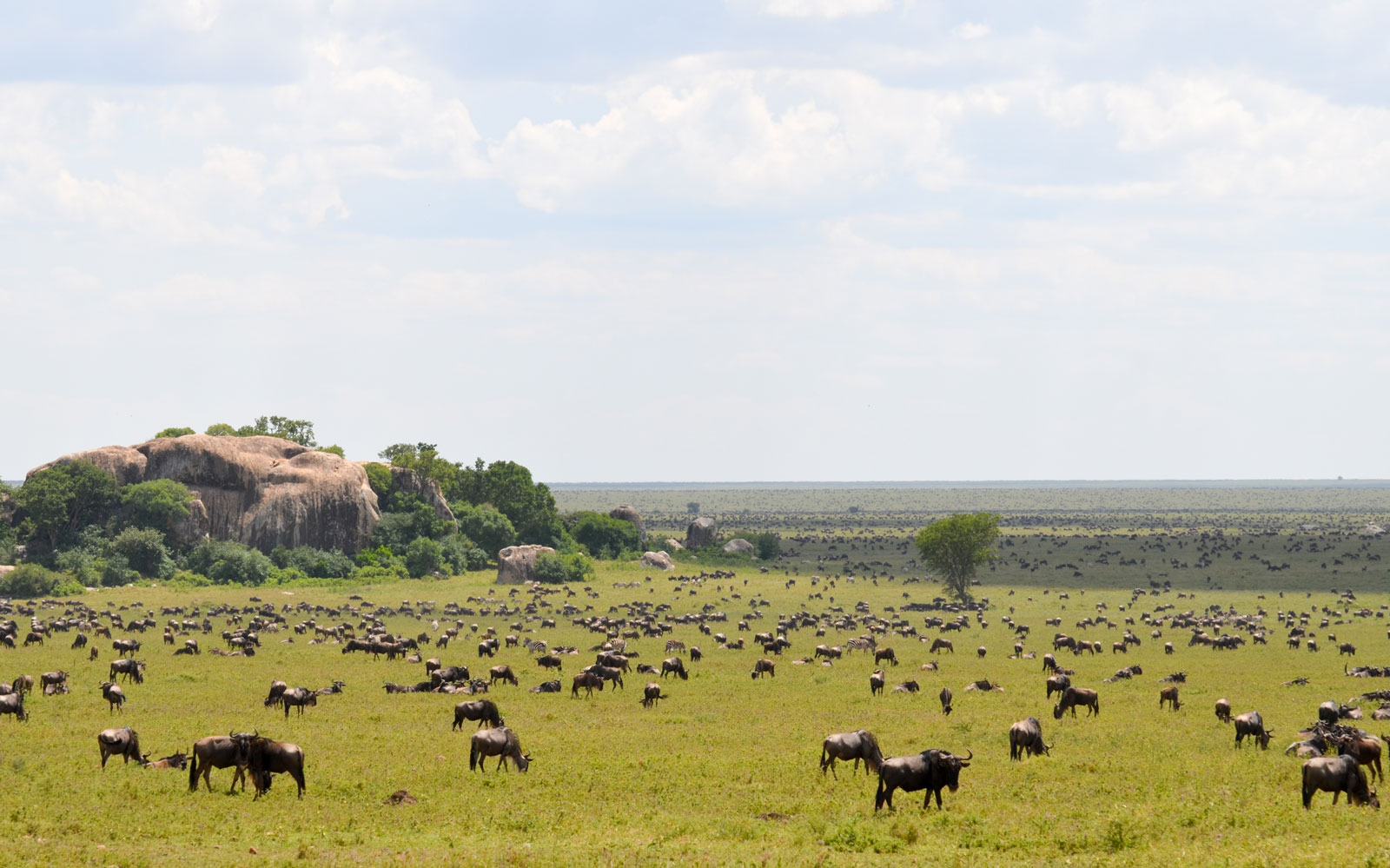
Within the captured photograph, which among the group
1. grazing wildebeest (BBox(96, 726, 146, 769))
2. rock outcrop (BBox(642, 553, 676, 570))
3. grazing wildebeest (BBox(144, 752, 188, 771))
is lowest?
rock outcrop (BBox(642, 553, 676, 570))

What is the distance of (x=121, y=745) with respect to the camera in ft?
96.8

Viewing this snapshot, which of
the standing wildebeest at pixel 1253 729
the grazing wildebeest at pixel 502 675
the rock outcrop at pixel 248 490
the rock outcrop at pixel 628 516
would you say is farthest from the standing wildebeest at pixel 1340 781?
the rock outcrop at pixel 628 516

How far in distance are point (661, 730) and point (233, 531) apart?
3181 inches

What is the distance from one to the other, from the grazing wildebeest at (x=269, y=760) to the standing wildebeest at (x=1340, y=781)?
70.3ft

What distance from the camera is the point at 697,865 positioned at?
20156 mm

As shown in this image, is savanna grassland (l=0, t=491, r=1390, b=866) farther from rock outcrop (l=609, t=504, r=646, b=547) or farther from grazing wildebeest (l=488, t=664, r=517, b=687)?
rock outcrop (l=609, t=504, r=646, b=547)

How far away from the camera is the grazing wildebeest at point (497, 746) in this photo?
1157 inches

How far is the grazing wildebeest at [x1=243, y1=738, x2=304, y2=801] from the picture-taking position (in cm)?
2641

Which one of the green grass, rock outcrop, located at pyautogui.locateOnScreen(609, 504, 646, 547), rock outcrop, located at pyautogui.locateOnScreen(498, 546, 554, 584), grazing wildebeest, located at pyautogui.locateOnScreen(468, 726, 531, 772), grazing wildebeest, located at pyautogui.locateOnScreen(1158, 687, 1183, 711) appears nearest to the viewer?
the green grass

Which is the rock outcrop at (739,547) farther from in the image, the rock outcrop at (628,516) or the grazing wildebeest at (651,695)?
the grazing wildebeest at (651,695)

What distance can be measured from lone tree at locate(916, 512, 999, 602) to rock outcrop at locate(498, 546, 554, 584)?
33512 millimetres

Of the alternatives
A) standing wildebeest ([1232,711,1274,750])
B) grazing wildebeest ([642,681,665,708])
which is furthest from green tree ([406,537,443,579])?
standing wildebeest ([1232,711,1274,750])

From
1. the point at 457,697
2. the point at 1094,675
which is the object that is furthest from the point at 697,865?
the point at 1094,675

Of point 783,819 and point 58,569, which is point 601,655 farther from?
point 58,569
